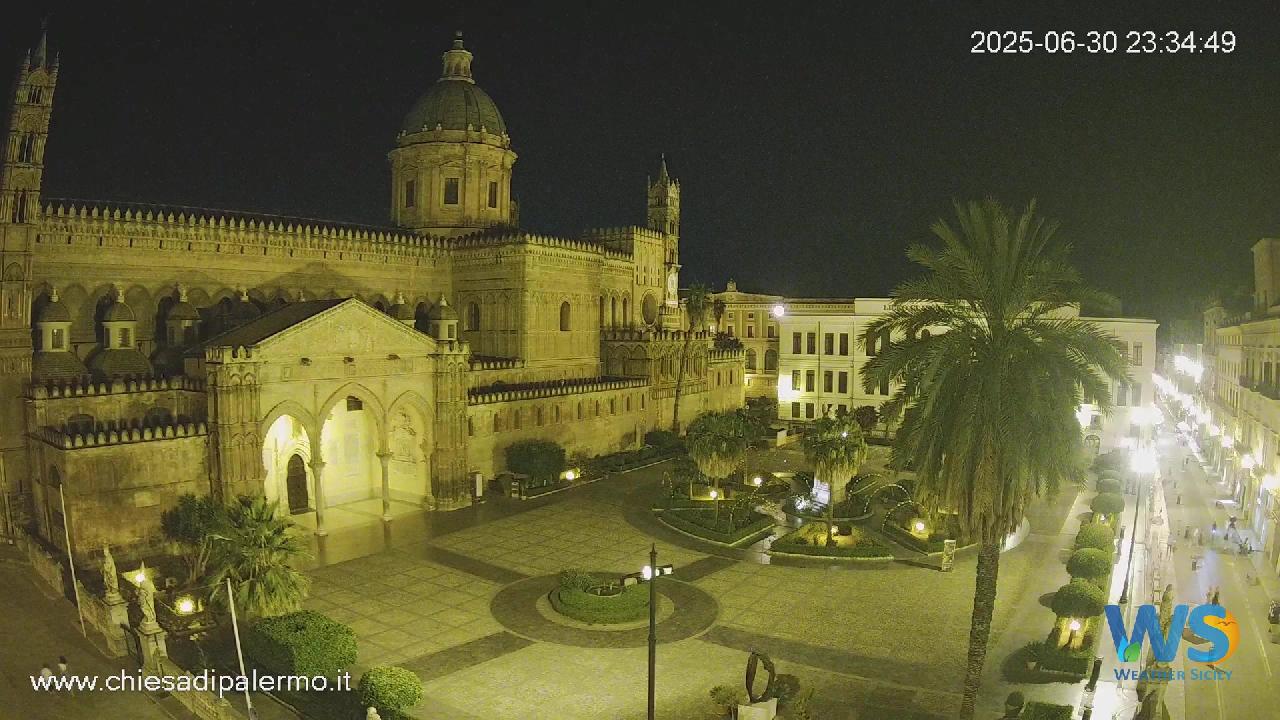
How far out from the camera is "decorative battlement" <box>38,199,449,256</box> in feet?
115

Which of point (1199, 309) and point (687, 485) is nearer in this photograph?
point (687, 485)

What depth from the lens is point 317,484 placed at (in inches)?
1268

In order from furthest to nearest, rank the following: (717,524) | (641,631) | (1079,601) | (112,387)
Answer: (717,524) < (112,387) < (641,631) < (1079,601)

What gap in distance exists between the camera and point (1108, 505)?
112 ft

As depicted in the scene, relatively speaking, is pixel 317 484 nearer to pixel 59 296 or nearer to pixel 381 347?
pixel 381 347

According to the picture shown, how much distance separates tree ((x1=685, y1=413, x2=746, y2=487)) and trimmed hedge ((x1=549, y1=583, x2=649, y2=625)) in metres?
10.0

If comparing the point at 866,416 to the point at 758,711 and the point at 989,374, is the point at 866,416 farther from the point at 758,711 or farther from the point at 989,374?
the point at 758,711

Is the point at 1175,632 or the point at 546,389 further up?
the point at 546,389

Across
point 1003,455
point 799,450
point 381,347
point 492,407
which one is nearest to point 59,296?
point 381,347

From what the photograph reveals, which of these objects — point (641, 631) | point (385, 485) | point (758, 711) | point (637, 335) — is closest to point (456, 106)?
point (637, 335)

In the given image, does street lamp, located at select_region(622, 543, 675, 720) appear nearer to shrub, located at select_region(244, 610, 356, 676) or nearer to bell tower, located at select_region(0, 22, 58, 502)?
shrub, located at select_region(244, 610, 356, 676)

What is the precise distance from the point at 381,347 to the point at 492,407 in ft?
25.5

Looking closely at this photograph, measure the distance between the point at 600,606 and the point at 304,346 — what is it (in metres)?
16.5

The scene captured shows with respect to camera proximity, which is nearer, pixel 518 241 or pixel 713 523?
pixel 713 523
